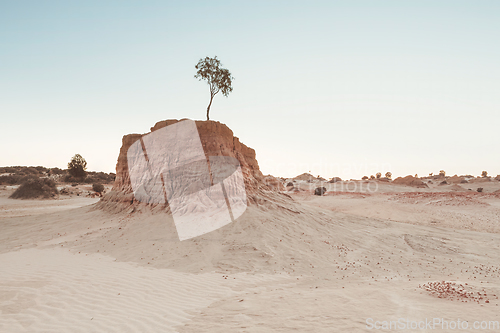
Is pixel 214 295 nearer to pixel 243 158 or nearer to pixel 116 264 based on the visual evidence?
pixel 116 264

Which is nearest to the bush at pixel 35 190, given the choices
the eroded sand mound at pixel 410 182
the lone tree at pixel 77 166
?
the lone tree at pixel 77 166

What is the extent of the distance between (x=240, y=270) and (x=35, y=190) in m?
28.7

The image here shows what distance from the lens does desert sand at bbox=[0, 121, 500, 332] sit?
4.45 metres

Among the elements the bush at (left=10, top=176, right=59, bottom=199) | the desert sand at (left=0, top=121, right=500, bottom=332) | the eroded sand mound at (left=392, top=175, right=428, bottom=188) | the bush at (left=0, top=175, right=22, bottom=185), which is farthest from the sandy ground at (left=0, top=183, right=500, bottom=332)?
the eroded sand mound at (left=392, top=175, right=428, bottom=188)

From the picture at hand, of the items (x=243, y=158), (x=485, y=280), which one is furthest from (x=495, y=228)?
(x=243, y=158)

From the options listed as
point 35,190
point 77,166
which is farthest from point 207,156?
point 77,166

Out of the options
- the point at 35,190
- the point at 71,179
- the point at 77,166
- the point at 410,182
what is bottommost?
the point at 410,182

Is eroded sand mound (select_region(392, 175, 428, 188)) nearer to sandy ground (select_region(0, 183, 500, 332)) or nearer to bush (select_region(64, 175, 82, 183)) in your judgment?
sandy ground (select_region(0, 183, 500, 332))

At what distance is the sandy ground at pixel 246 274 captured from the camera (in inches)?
173

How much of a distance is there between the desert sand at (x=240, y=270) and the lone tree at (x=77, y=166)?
30.4m

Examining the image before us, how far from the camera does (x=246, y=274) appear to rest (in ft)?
24.1

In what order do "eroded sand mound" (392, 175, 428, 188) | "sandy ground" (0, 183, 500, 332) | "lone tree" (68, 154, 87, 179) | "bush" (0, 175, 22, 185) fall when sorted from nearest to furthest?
"sandy ground" (0, 183, 500, 332), "bush" (0, 175, 22, 185), "lone tree" (68, 154, 87, 179), "eroded sand mound" (392, 175, 428, 188)

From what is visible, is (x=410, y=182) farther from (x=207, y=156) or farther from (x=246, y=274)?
(x=246, y=274)

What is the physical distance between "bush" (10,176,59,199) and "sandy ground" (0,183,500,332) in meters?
14.6
